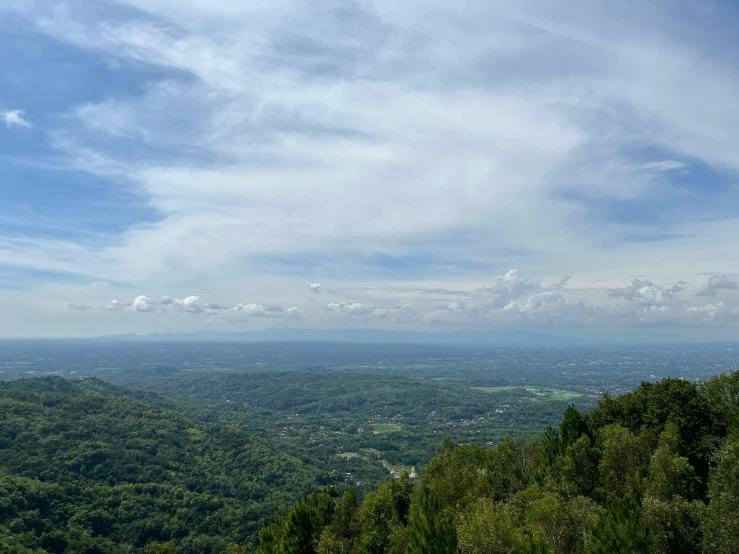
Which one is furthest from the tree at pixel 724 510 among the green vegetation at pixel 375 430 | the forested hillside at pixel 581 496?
the green vegetation at pixel 375 430

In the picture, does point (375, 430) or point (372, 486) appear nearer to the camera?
point (372, 486)

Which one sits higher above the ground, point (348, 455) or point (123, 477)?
point (123, 477)

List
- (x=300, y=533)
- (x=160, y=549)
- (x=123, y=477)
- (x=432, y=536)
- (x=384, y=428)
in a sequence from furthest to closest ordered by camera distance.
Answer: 1. (x=384, y=428)
2. (x=123, y=477)
3. (x=160, y=549)
4. (x=300, y=533)
5. (x=432, y=536)

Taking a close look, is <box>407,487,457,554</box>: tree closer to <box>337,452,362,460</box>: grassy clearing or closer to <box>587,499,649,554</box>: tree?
<box>587,499,649,554</box>: tree

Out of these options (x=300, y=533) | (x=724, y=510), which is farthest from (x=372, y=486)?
(x=724, y=510)

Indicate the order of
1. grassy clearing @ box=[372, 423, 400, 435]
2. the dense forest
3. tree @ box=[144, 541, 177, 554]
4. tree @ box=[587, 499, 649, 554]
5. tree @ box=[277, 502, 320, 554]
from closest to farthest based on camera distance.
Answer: tree @ box=[587, 499, 649, 554]
the dense forest
tree @ box=[277, 502, 320, 554]
tree @ box=[144, 541, 177, 554]
grassy clearing @ box=[372, 423, 400, 435]

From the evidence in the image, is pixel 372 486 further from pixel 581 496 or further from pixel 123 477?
pixel 581 496

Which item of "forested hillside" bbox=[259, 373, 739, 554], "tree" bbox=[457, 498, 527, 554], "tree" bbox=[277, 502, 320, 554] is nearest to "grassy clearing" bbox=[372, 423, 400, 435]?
"forested hillside" bbox=[259, 373, 739, 554]
